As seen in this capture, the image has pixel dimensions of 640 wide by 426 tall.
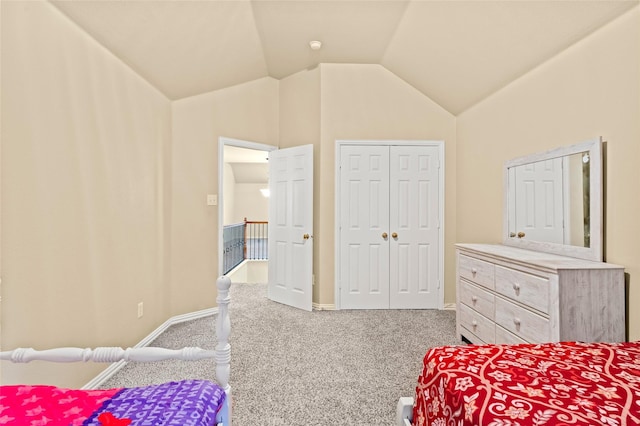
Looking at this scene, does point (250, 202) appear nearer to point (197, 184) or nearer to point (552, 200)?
point (197, 184)

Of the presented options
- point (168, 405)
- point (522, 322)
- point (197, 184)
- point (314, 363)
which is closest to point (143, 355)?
point (168, 405)

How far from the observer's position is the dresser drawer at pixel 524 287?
6.25 feet

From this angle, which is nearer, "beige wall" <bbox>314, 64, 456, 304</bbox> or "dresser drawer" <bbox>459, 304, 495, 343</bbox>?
"dresser drawer" <bbox>459, 304, 495, 343</bbox>

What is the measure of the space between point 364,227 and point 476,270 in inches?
60.3

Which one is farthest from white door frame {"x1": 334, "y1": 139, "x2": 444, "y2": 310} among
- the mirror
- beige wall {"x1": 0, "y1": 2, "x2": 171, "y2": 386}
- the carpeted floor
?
beige wall {"x1": 0, "y1": 2, "x2": 171, "y2": 386}

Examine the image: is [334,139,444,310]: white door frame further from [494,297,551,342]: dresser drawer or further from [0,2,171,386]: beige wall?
[0,2,171,386]: beige wall

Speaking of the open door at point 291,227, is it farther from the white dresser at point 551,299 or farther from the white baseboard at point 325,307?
the white dresser at point 551,299

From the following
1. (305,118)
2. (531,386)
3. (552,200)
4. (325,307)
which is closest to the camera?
(531,386)

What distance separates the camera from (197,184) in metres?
3.68

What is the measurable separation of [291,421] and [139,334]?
1789 millimetres

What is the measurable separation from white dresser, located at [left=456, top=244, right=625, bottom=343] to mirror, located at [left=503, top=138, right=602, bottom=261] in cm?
14

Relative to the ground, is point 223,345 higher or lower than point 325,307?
higher

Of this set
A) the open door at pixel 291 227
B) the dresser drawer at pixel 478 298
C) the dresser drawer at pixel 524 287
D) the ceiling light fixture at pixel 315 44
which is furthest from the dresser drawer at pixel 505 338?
the ceiling light fixture at pixel 315 44

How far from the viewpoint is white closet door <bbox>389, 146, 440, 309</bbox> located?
3918mm
